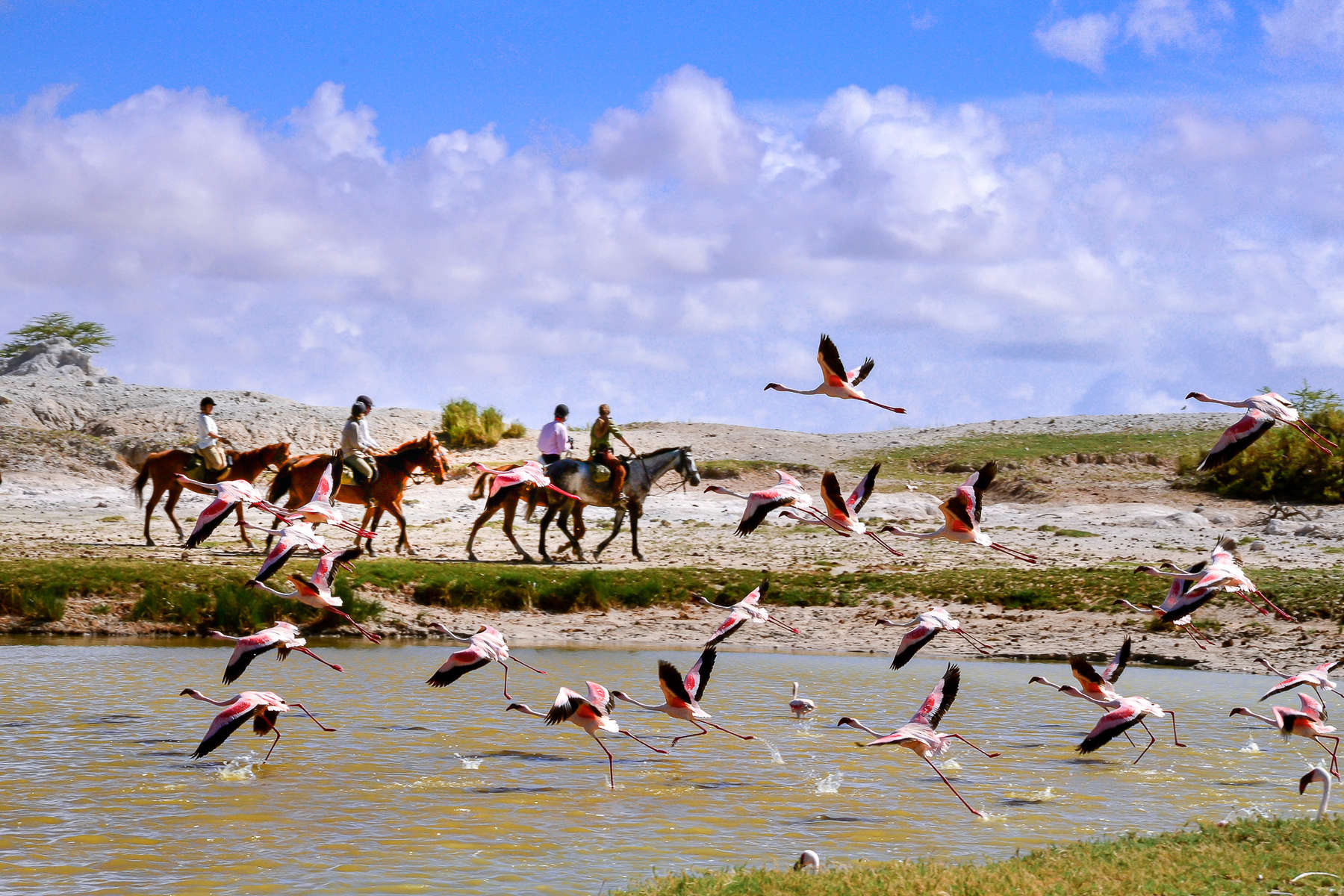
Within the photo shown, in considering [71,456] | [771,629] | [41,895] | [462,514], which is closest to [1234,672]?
[771,629]

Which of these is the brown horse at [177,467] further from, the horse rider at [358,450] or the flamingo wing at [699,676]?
the flamingo wing at [699,676]

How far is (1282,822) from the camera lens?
7.39 meters

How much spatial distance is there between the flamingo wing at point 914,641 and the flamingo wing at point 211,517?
398cm

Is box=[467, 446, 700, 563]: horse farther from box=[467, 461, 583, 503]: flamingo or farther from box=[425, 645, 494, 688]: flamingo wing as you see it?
box=[425, 645, 494, 688]: flamingo wing

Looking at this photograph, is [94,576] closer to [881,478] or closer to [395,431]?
[881,478]

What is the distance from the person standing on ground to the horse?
4.42 metres

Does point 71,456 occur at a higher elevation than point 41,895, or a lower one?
higher

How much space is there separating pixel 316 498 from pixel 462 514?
17942 millimetres

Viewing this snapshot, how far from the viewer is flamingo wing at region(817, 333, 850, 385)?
7.14m

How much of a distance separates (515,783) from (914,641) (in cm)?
303

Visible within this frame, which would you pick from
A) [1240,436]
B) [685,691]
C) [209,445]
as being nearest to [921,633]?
[685,691]

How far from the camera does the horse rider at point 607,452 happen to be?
22438 millimetres

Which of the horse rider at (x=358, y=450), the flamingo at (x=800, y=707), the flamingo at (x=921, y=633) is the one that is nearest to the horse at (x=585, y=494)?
the horse rider at (x=358, y=450)

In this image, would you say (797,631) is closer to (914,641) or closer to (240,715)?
(914,641)
